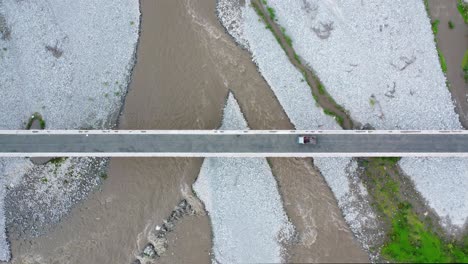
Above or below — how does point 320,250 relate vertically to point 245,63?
below

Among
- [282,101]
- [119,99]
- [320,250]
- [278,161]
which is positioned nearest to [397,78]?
[282,101]

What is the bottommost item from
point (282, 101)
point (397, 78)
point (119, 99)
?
point (119, 99)

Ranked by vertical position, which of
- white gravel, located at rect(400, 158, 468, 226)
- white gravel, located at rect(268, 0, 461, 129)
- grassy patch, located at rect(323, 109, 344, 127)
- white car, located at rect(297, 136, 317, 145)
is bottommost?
white gravel, located at rect(400, 158, 468, 226)

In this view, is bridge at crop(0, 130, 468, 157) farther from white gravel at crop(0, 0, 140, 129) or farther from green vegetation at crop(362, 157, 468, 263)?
white gravel at crop(0, 0, 140, 129)

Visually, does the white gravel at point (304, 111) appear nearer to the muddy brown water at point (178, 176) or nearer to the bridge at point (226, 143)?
the muddy brown water at point (178, 176)

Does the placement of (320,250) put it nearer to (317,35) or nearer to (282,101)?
(282,101)

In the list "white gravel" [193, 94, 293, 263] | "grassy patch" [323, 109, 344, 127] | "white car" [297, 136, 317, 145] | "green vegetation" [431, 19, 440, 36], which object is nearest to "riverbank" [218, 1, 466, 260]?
"green vegetation" [431, 19, 440, 36]

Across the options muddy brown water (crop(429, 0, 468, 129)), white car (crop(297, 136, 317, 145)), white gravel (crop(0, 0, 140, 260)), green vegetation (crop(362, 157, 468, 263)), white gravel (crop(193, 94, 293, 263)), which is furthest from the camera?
white gravel (crop(0, 0, 140, 260))

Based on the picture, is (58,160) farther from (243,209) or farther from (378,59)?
(378,59)
